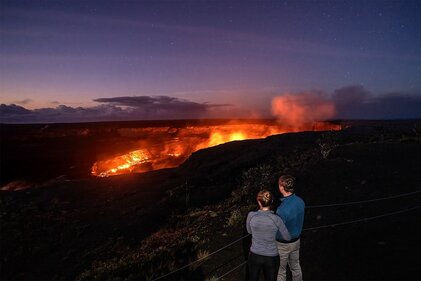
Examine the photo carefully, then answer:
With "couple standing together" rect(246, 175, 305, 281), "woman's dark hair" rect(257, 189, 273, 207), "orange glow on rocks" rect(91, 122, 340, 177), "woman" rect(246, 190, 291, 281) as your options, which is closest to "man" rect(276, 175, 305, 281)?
"couple standing together" rect(246, 175, 305, 281)

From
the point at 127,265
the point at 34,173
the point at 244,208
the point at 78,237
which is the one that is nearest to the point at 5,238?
the point at 78,237

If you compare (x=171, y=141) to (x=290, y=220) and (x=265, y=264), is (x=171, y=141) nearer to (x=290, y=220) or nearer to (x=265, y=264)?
(x=290, y=220)

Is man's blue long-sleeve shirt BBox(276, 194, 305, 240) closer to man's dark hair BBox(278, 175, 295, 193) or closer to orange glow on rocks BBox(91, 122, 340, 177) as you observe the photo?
man's dark hair BBox(278, 175, 295, 193)

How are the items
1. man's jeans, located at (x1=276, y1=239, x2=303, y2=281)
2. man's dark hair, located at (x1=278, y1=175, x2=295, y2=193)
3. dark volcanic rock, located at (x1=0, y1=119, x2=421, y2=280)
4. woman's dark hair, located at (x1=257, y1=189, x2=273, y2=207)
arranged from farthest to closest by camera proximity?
dark volcanic rock, located at (x1=0, y1=119, x2=421, y2=280) → man's jeans, located at (x1=276, y1=239, x2=303, y2=281) → man's dark hair, located at (x1=278, y1=175, x2=295, y2=193) → woman's dark hair, located at (x1=257, y1=189, x2=273, y2=207)

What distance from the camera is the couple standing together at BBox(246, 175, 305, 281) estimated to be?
5.87 m

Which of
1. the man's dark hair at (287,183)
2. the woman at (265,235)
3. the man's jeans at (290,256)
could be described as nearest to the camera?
the woman at (265,235)

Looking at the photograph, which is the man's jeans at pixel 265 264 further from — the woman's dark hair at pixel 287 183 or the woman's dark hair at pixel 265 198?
the woman's dark hair at pixel 287 183

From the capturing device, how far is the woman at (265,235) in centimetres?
586

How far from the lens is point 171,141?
50281mm

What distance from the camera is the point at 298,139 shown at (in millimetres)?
27312

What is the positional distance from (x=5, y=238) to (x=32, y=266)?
328cm

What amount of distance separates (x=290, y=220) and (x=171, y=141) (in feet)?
146

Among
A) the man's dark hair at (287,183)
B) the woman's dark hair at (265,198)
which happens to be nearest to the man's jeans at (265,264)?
the woman's dark hair at (265,198)

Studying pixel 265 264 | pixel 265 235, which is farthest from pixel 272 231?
pixel 265 264
